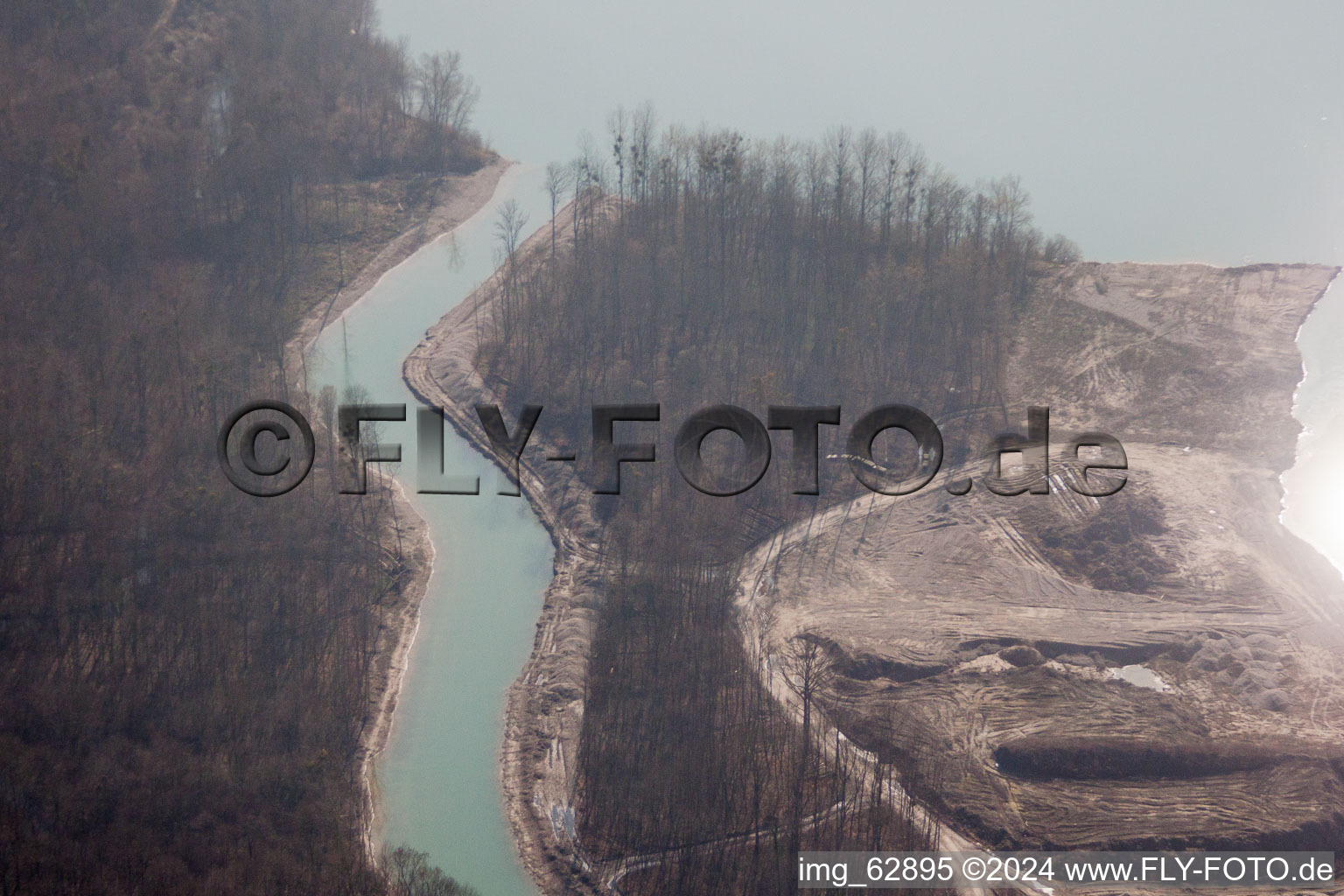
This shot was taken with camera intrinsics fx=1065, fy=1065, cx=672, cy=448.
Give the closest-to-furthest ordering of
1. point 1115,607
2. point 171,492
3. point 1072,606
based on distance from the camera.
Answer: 1. point 171,492
2. point 1115,607
3. point 1072,606

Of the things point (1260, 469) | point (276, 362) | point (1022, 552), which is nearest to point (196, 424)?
point (276, 362)

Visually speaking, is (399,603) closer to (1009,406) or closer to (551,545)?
(551,545)

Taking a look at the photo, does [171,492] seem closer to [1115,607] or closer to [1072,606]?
[1072,606]

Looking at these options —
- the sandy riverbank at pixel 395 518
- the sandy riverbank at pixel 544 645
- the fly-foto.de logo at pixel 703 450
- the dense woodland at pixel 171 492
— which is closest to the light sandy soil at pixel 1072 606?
the sandy riverbank at pixel 544 645

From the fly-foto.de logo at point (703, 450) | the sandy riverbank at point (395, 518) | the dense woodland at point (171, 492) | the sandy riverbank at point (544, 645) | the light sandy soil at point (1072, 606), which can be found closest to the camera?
the dense woodland at point (171, 492)

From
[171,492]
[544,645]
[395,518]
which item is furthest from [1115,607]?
[171,492]

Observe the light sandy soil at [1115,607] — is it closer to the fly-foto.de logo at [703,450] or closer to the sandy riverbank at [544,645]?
the fly-foto.de logo at [703,450]
